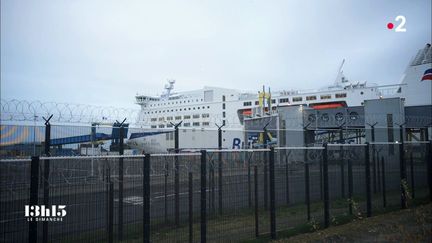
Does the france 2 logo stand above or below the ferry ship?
below

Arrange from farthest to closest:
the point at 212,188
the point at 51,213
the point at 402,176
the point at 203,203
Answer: the point at 402,176 → the point at 212,188 → the point at 203,203 → the point at 51,213

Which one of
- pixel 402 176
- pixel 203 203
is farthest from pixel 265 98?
pixel 203 203

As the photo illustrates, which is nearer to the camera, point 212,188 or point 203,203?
point 203,203

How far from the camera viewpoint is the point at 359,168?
10.9 meters

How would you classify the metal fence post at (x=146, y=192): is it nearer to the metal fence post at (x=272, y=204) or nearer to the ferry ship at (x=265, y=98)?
the metal fence post at (x=272, y=204)

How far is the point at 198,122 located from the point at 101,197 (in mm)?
61645

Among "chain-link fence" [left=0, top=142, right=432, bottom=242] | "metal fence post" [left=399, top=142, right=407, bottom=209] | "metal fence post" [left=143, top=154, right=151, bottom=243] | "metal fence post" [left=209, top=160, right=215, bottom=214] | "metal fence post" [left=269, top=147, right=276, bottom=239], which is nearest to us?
"chain-link fence" [left=0, top=142, right=432, bottom=242]

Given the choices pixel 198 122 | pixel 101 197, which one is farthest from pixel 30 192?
pixel 198 122

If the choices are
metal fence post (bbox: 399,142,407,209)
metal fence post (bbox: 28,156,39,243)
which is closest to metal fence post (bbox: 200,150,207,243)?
metal fence post (bbox: 28,156,39,243)

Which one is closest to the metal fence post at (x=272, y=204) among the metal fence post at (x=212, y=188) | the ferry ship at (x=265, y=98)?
the metal fence post at (x=212, y=188)

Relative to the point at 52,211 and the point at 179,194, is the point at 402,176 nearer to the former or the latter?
the point at 179,194

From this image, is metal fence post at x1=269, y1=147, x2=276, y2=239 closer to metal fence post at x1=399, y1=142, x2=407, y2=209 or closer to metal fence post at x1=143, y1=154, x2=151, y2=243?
metal fence post at x1=143, y1=154, x2=151, y2=243

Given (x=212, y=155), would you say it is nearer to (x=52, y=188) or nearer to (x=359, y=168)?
(x=52, y=188)

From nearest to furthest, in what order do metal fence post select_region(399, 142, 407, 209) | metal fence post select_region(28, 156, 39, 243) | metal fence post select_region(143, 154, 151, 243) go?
metal fence post select_region(28, 156, 39, 243), metal fence post select_region(143, 154, 151, 243), metal fence post select_region(399, 142, 407, 209)
